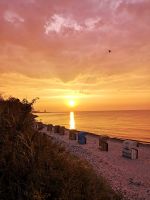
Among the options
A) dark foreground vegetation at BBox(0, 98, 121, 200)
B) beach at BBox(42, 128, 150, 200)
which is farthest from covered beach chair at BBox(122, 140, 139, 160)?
dark foreground vegetation at BBox(0, 98, 121, 200)

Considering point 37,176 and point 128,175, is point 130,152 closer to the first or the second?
point 128,175

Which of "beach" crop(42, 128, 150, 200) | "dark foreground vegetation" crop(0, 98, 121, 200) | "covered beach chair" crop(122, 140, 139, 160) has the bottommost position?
"beach" crop(42, 128, 150, 200)

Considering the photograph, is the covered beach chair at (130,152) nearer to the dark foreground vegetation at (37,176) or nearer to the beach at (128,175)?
the beach at (128,175)

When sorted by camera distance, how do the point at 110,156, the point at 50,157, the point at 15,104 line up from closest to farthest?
1. the point at 50,157
2. the point at 15,104
3. the point at 110,156

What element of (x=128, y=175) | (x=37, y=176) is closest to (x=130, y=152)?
(x=128, y=175)

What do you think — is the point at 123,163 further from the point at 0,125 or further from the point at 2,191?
the point at 2,191

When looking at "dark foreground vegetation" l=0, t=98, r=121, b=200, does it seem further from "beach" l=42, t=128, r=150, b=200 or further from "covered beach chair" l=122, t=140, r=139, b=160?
"covered beach chair" l=122, t=140, r=139, b=160

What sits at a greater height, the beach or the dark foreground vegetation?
the dark foreground vegetation

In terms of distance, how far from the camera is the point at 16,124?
10.7 meters

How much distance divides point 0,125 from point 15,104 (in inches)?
280

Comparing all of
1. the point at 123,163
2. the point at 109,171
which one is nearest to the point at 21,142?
the point at 109,171

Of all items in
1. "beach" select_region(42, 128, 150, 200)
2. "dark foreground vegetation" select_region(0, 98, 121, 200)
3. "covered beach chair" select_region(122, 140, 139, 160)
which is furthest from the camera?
"covered beach chair" select_region(122, 140, 139, 160)

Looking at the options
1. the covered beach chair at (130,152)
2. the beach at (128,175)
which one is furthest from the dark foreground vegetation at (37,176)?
the covered beach chair at (130,152)

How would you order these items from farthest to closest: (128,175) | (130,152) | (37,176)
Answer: (130,152) < (128,175) < (37,176)
